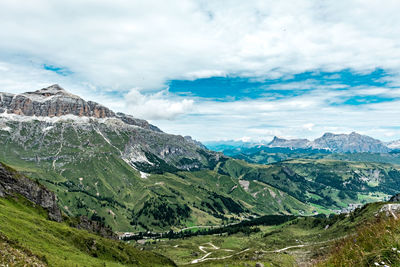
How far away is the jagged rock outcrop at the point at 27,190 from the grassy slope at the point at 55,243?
16.8 ft

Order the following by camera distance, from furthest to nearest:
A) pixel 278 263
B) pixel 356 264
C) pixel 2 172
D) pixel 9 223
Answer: pixel 278 263 < pixel 2 172 < pixel 9 223 < pixel 356 264

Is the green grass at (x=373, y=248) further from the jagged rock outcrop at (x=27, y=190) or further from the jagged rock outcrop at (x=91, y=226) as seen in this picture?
the jagged rock outcrop at (x=91, y=226)

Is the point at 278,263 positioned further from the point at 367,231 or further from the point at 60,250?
the point at 367,231

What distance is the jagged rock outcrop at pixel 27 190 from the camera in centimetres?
11794

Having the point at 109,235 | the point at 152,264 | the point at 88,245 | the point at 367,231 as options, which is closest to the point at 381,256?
the point at 367,231

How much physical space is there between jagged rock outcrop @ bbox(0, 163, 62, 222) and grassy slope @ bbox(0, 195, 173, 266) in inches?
201

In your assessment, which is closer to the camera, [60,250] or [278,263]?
[60,250]

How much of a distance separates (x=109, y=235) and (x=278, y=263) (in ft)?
344

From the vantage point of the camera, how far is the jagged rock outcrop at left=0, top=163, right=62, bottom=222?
118 metres

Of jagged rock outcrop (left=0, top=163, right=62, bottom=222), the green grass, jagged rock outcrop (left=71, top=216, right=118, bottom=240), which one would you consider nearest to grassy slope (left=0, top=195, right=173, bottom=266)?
jagged rock outcrop (left=0, top=163, right=62, bottom=222)

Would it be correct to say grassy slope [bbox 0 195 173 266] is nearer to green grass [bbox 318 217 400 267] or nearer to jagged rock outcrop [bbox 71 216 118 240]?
jagged rock outcrop [bbox 71 216 118 240]

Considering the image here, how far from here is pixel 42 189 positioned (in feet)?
440

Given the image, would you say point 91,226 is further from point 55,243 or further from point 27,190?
point 55,243

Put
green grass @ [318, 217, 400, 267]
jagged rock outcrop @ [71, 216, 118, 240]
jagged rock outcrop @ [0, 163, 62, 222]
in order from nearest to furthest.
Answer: green grass @ [318, 217, 400, 267] → jagged rock outcrop @ [0, 163, 62, 222] → jagged rock outcrop @ [71, 216, 118, 240]
